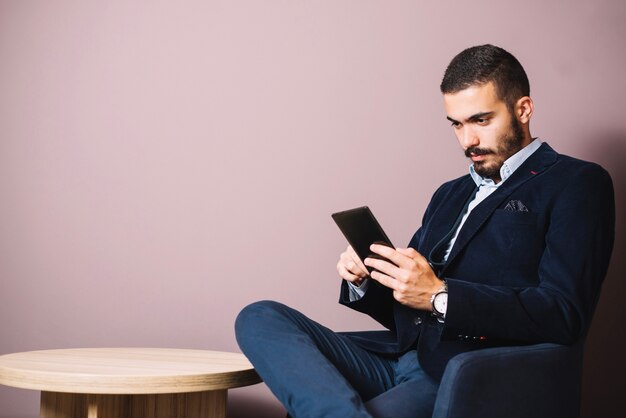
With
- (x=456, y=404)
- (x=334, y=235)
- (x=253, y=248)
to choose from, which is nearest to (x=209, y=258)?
(x=253, y=248)

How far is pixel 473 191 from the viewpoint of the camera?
6.71 ft

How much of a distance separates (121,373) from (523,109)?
1233 millimetres

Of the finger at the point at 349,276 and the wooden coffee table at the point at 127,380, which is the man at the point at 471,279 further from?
the wooden coffee table at the point at 127,380

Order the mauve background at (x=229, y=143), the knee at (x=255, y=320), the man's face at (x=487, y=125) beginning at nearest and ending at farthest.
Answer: the knee at (x=255, y=320), the man's face at (x=487, y=125), the mauve background at (x=229, y=143)

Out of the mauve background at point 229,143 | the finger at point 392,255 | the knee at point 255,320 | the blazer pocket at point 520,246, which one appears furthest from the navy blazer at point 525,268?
the mauve background at point 229,143

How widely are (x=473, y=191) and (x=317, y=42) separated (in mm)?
895

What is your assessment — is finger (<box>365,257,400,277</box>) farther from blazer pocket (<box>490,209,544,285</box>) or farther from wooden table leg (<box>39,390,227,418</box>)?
wooden table leg (<box>39,390,227,418</box>)

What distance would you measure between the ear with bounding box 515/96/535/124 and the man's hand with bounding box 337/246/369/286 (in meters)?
0.57

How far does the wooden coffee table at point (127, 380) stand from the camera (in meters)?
1.65

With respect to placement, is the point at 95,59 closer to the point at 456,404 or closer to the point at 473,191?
the point at 473,191

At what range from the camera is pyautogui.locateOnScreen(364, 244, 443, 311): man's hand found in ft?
5.17

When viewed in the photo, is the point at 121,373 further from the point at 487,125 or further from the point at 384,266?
the point at 487,125

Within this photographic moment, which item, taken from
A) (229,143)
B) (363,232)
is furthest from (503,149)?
(229,143)

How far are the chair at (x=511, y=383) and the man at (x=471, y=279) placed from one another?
0.20 ft
